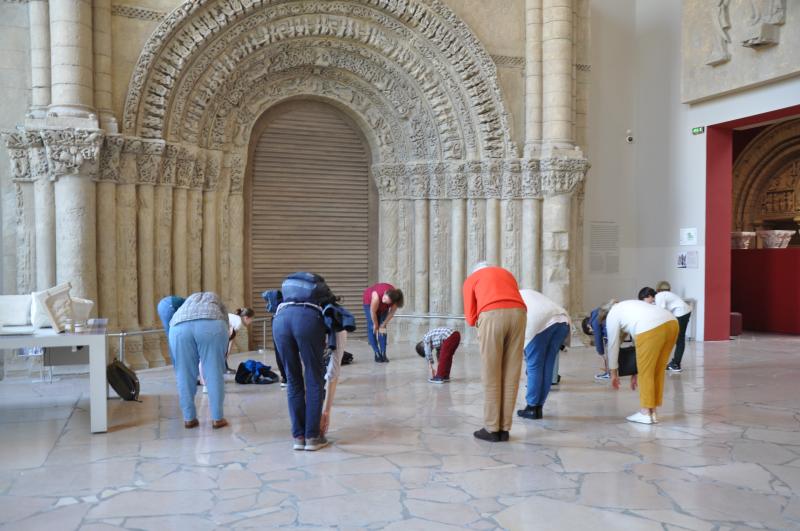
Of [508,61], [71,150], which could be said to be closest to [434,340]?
[71,150]

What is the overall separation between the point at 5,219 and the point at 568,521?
8.10 metres

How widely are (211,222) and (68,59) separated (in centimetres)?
279

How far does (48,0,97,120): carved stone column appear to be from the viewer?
8797mm

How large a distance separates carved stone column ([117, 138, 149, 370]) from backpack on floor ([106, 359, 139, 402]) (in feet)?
6.74

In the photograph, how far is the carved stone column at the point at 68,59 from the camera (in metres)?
8.80

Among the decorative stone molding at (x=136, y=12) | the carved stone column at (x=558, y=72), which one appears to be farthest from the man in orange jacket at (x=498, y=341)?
the decorative stone molding at (x=136, y=12)

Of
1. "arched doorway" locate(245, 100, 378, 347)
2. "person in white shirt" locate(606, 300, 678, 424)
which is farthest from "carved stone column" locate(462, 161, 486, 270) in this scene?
"person in white shirt" locate(606, 300, 678, 424)

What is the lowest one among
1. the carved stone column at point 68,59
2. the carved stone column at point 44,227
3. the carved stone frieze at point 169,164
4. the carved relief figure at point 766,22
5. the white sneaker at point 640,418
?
the white sneaker at point 640,418

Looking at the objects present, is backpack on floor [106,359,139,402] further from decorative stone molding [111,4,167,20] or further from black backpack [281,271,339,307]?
decorative stone molding [111,4,167,20]

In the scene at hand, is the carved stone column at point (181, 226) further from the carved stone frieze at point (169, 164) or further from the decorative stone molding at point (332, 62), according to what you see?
the decorative stone molding at point (332, 62)

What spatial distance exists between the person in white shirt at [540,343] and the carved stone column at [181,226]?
17.3 ft

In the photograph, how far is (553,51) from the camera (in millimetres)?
11531

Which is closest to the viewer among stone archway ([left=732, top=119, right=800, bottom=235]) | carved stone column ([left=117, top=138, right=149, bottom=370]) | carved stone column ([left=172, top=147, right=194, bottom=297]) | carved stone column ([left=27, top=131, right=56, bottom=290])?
carved stone column ([left=27, top=131, right=56, bottom=290])

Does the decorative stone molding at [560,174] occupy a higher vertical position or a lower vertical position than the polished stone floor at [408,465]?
higher
